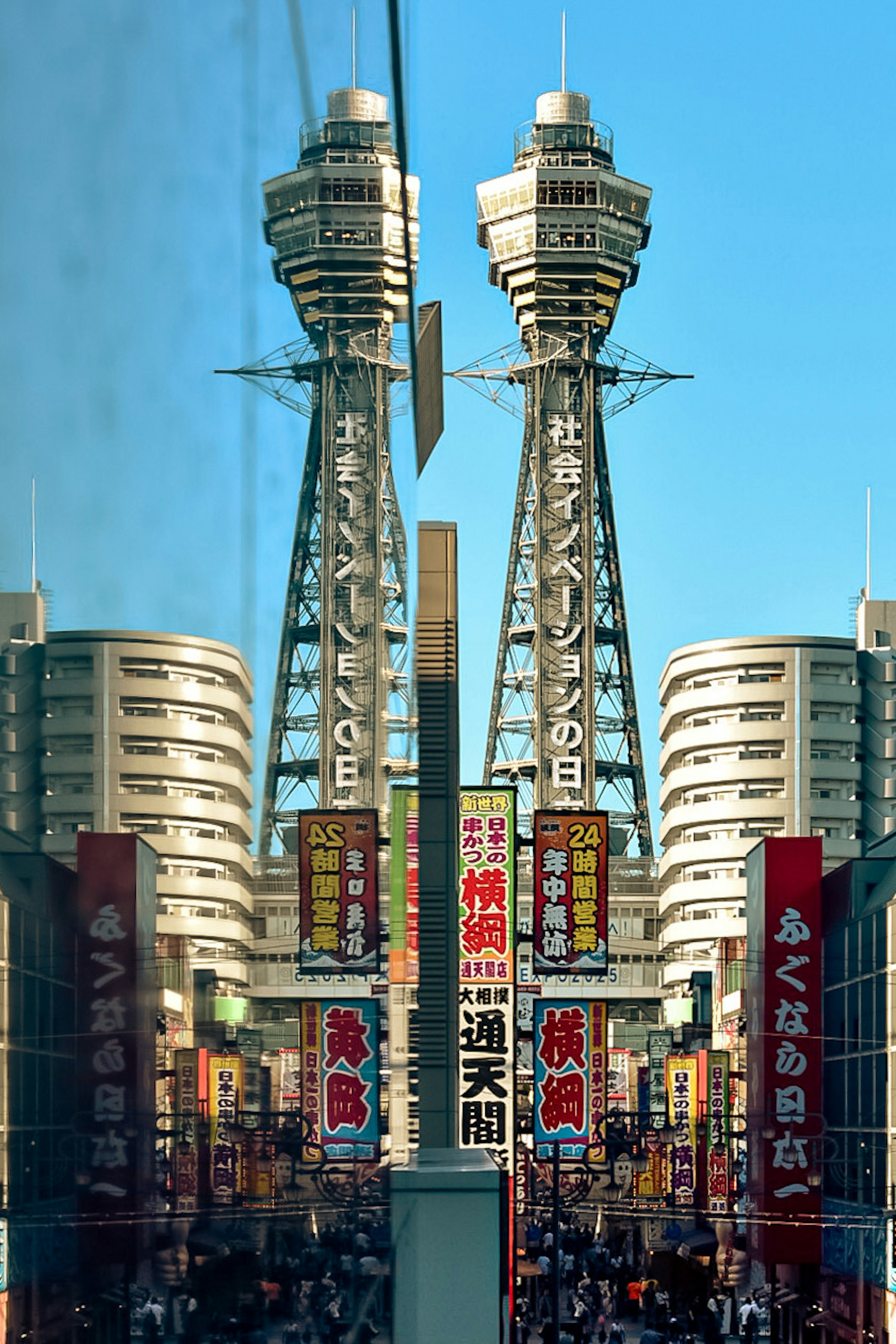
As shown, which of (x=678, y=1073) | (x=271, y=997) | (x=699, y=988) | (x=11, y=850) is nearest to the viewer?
(x=11, y=850)

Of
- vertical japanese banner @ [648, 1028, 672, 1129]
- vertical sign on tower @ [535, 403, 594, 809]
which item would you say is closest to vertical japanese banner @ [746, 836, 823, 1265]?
vertical japanese banner @ [648, 1028, 672, 1129]

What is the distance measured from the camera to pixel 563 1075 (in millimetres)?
28422

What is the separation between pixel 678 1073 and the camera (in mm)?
47812

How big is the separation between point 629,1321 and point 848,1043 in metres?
7.33

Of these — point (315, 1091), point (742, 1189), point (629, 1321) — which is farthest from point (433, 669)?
point (742, 1189)

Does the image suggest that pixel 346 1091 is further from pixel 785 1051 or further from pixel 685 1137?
pixel 685 1137

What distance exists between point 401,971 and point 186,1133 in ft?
11.5

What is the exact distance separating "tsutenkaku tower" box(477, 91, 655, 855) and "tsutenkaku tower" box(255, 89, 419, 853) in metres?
85.9

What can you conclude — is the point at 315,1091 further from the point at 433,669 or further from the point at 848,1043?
the point at 848,1043

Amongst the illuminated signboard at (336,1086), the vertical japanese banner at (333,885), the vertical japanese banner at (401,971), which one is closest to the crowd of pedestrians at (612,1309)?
the illuminated signboard at (336,1086)

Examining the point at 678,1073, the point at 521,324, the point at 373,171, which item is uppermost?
the point at 521,324

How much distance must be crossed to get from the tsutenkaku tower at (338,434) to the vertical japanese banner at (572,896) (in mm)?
26383

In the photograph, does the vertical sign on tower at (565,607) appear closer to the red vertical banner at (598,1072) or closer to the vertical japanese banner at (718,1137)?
the vertical japanese banner at (718,1137)

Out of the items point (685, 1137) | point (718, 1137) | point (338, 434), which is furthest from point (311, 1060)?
point (685, 1137)
